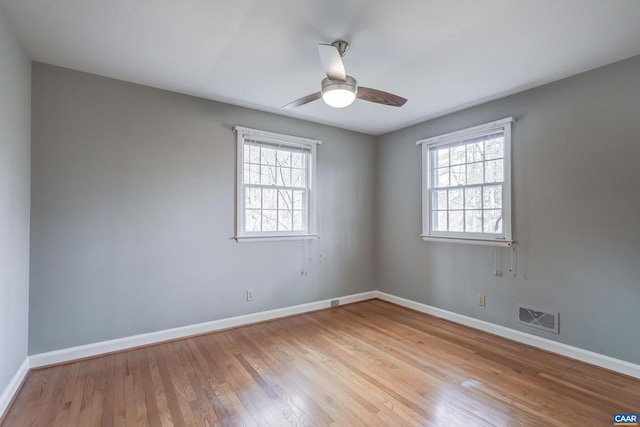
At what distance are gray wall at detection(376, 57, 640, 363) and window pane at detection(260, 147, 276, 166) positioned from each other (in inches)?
91.8

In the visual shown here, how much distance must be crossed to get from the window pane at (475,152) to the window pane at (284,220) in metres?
2.37

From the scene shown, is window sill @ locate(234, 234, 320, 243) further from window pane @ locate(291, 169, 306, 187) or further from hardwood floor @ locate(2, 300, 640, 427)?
hardwood floor @ locate(2, 300, 640, 427)

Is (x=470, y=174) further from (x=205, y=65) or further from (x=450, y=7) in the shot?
(x=205, y=65)

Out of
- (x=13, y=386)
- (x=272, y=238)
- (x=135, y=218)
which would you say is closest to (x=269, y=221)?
(x=272, y=238)

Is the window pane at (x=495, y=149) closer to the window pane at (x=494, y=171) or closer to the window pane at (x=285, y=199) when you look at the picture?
the window pane at (x=494, y=171)

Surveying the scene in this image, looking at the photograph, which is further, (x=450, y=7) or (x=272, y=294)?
(x=272, y=294)

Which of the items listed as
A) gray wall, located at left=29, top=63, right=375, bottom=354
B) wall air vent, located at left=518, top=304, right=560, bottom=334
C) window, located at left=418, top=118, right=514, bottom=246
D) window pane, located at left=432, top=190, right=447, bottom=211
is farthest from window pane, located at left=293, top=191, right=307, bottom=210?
wall air vent, located at left=518, top=304, right=560, bottom=334

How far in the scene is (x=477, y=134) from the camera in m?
3.54

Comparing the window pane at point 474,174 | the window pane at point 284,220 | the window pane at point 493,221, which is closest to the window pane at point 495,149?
the window pane at point 474,174

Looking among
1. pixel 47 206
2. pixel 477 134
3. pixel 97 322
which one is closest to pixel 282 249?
pixel 97 322

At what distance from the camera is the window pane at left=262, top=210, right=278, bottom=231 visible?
3.82 m

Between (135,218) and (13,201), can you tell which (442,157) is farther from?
(13,201)

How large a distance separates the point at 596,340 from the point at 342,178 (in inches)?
128

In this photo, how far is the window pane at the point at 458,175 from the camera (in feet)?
12.2
